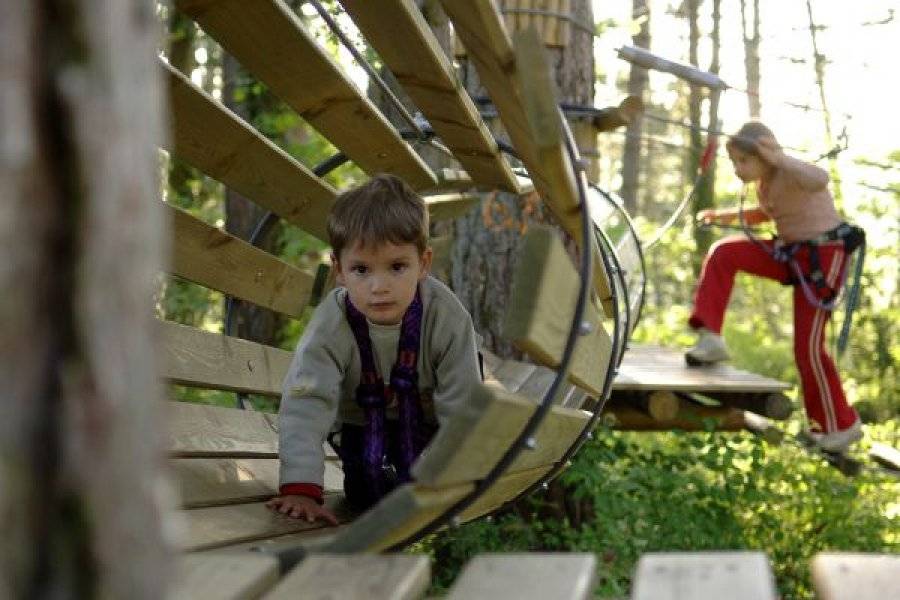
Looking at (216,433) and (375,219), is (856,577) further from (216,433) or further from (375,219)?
(216,433)

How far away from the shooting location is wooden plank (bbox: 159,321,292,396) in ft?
13.5

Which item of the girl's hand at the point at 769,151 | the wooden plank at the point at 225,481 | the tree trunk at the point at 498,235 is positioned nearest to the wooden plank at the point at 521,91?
the wooden plank at the point at 225,481

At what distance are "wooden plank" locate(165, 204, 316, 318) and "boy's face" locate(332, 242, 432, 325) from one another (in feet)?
2.34

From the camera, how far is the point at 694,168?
59.7 ft

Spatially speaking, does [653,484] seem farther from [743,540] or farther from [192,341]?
[192,341]

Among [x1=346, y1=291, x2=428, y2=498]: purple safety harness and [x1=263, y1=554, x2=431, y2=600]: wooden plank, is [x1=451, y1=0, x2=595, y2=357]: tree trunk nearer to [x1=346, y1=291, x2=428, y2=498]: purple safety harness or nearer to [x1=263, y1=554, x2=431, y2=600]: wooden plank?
[x1=346, y1=291, x2=428, y2=498]: purple safety harness

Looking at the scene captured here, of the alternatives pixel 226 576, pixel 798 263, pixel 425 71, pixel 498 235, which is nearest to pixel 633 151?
pixel 798 263

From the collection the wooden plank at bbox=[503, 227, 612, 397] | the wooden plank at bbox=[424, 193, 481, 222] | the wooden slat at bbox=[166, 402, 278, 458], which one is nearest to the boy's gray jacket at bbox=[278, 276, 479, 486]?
the wooden slat at bbox=[166, 402, 278, 458]

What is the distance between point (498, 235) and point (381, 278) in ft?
10.9

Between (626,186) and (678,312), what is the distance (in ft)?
9.26

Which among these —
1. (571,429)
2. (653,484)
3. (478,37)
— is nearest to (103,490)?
(478,37)

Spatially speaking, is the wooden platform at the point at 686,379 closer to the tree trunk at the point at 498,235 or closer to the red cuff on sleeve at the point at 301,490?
the tree trunk at the point at 498,235

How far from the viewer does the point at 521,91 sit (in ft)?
8.60

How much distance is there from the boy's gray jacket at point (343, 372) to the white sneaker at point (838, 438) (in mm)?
3637
